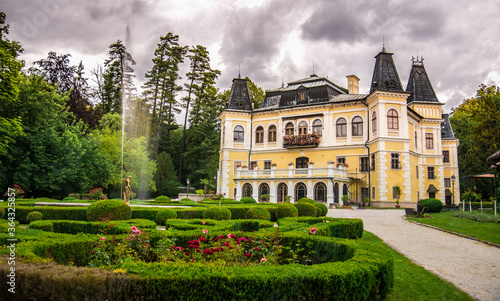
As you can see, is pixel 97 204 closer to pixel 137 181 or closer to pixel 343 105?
pixel 137 181

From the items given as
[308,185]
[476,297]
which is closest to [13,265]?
[476,297]

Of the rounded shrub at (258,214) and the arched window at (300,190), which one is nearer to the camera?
the rounded shrub at (258,214)

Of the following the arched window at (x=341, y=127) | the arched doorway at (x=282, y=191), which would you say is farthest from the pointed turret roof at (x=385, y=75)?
the arched doorway at (x=282, y=191)

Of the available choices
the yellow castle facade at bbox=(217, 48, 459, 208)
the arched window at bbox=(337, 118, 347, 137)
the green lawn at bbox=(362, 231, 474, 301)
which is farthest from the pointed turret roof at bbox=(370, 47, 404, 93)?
the green lawn at bbox=(362, 231, 474, 301)

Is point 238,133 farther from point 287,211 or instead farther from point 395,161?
point 287,211

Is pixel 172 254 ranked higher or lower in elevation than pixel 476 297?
higher

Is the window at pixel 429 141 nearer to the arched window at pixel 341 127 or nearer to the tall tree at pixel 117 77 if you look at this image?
the arched window at pixel 341 127

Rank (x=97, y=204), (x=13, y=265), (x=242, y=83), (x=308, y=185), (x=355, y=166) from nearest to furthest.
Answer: (x=13, y=265) → (x=97, y=204) → (x=308, y=185) → (x=355, y=166) → (x=242, y=83)

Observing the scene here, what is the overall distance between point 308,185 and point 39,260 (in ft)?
A: 86.4

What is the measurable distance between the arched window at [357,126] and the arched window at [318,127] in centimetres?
328

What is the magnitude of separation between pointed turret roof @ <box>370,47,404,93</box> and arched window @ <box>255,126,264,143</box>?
12.3 metres

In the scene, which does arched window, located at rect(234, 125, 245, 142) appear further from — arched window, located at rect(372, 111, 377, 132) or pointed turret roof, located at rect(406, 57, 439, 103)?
pointed turret roof, located at rect(406, 57, 439, 103)

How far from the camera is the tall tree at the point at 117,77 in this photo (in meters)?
41.5

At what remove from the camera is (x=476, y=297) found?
5.44 m
